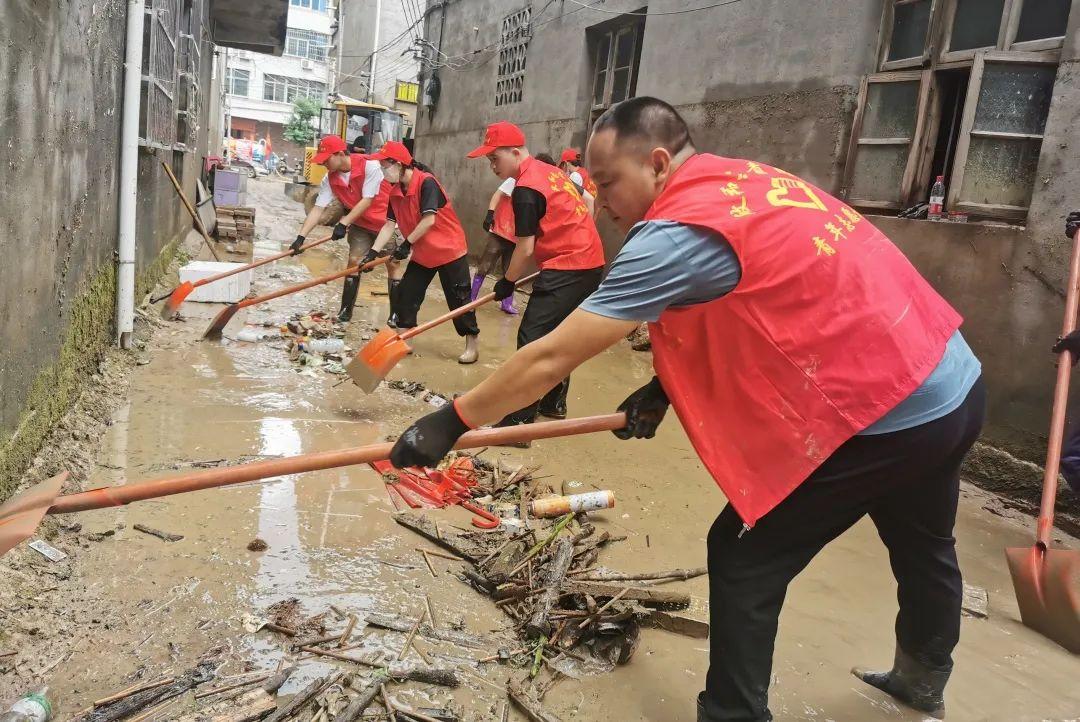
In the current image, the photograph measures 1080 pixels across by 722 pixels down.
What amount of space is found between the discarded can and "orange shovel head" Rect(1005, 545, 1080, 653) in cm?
177

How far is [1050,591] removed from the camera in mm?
2965

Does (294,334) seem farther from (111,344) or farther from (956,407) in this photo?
(956,407)

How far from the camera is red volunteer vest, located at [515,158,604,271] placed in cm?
488

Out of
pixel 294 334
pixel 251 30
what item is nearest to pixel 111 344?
pixel 294 334

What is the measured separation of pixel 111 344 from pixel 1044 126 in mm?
6303

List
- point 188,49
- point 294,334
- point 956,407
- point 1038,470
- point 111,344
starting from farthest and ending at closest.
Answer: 1. point 188,49
2. point 294,334
3. point 111,344
4. point 1038,470
5. point 956,407

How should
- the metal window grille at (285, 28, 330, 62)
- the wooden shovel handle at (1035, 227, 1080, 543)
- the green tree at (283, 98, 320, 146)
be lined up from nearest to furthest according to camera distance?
the wooden shovel handle at (1035, 227, 1080, 543) < the green tree at (283, 98, 320, 146) < the metal window grille at (285, 28, 330, 62)

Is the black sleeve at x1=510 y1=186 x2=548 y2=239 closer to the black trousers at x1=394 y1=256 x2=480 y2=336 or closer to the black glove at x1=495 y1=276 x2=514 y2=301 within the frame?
the black glove at x1=495 y1=276 x2=514 y2=301

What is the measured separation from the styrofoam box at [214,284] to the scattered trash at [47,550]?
185 inches

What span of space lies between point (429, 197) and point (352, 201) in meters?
2.45

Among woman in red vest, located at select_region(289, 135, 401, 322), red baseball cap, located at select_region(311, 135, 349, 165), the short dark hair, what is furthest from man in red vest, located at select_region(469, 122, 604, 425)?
red baseball cap, located at select_region(311, 135, 349, 165)

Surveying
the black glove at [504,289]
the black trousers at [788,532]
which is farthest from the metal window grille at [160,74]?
the black trousers at [788,532]

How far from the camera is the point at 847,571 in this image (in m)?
→ 3.35

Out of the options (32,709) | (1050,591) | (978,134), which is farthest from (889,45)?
(32,709)
